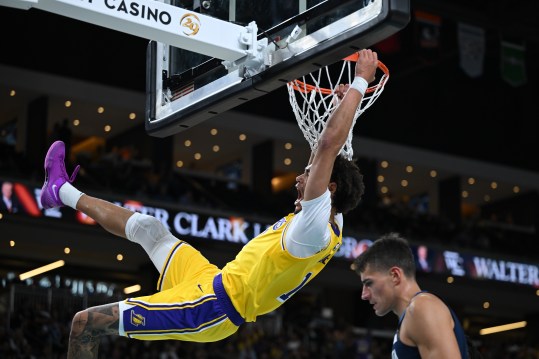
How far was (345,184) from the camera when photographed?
244 inches

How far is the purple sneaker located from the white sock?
1.6 inches

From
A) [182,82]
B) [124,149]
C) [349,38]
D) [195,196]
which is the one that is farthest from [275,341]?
[349,38]

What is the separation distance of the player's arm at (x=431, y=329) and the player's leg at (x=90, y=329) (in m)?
2.23

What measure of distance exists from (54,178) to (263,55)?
72.0 inches

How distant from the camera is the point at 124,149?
26875 mm

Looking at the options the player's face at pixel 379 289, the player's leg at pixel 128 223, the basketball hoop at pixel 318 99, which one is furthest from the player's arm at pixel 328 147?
the player's leg at pixel 128 223

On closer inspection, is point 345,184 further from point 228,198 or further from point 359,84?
point 228,198

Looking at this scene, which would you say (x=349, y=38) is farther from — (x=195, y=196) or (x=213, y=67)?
(x=195, y=196)

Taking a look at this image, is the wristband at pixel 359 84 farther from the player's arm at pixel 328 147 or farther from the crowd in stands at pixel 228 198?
the crowd in stands at pixel 228 198

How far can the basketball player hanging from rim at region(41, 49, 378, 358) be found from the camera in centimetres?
576

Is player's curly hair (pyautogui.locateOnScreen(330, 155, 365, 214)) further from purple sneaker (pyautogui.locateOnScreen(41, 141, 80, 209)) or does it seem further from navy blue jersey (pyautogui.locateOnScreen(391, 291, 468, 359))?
purple sneaker (pyautogui.locateOnScreen(41, 141, 80, 209))

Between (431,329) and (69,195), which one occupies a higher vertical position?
(69,195)

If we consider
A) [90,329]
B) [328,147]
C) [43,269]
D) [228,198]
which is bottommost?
[90,329]

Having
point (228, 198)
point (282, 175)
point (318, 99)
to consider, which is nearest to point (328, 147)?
point (318, 99)
